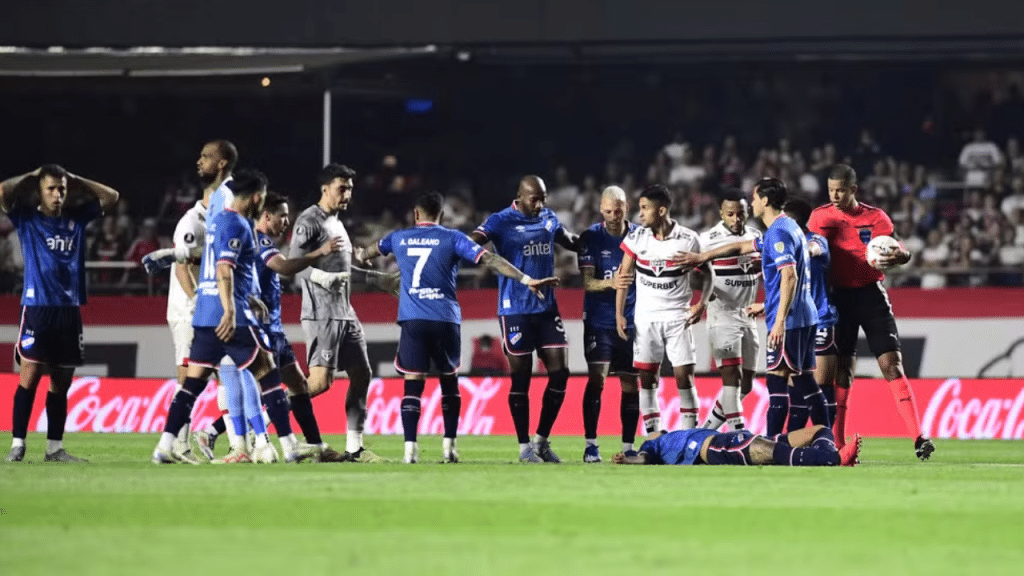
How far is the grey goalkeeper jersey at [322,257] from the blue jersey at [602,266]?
2.02 m

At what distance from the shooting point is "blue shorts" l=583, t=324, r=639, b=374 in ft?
45.2

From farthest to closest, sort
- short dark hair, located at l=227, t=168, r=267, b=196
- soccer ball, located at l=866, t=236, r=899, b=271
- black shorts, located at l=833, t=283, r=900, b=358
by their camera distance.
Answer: black shorts, located at l=833, t=283, r=900, b=358 < soccer ball, located at l=866, t=236, r=899, b=271 < short dark hair, located at l=227, t=168, r=267, b=196

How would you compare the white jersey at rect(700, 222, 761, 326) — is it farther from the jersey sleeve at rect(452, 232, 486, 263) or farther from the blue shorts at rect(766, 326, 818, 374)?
the jersey sleeve at rect(452, 232, 486, 263)

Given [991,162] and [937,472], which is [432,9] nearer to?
[991,162]

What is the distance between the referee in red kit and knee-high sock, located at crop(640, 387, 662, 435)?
1.59m

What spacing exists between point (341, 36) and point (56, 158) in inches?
254

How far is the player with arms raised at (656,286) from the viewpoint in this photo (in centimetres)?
1348

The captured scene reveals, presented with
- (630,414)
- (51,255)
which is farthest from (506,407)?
(51,255)

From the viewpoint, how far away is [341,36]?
26656 mm

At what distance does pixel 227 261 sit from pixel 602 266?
378cm

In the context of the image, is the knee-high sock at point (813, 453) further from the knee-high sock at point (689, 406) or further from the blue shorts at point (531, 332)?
the knee-high sock at point (689, 406)

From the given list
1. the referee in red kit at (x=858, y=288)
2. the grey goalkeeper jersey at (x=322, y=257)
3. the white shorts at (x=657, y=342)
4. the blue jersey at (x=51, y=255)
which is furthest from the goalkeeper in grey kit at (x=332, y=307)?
the referee in red kit at (x=858, y=288)

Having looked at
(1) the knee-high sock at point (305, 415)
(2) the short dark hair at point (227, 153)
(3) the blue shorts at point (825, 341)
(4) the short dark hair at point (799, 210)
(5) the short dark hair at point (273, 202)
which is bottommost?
(1) the knee-high sock at point (305, 415)

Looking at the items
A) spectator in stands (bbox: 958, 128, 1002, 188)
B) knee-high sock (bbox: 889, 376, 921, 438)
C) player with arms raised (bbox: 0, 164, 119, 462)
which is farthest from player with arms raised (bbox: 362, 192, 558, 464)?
spectator in stands (bbox: 958, 128, 1002, 188)
